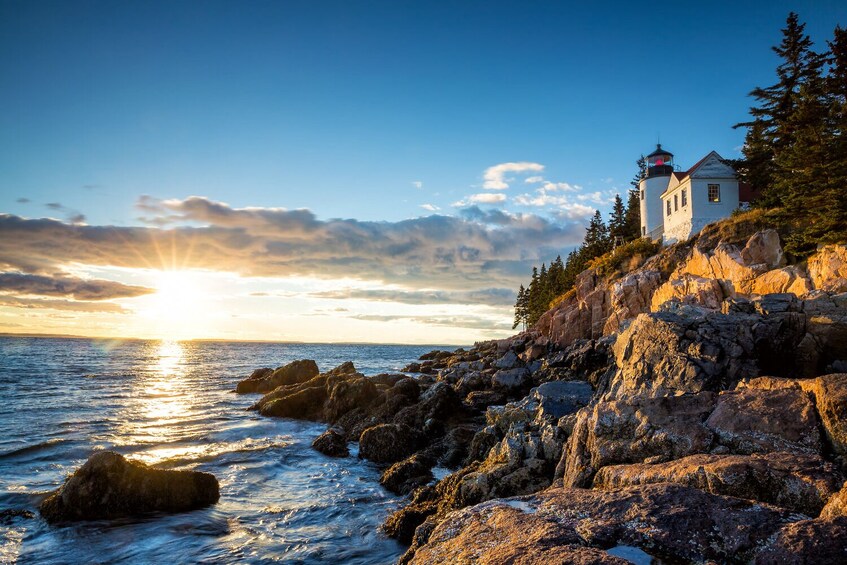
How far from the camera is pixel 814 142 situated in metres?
26.0

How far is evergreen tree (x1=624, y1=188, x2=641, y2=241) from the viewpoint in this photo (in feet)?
202

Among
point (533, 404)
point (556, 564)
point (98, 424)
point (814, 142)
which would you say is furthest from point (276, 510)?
point (814, 142)

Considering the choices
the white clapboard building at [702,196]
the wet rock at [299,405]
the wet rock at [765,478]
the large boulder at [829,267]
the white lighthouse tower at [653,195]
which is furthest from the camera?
the white lighthouse tower at [653,195]

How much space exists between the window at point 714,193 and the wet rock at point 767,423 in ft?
121

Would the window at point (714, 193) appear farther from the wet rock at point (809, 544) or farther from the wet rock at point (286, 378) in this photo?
the wet rock at point (809, 544)

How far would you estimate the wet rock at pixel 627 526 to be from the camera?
4926mm

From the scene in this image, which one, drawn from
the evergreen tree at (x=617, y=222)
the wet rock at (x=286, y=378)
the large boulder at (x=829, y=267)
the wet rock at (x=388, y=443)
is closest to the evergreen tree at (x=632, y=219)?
the evergreen tree at (x=617, y=222)

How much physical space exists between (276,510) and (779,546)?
11572mm

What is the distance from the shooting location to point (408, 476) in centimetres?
1441

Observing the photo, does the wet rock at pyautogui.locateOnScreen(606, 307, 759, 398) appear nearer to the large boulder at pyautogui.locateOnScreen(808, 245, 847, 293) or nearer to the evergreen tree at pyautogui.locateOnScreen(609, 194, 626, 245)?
the large boulder at pyautogui.locateOnScreen(808, 245, 847, 293)

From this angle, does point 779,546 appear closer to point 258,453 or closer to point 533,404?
point 533,404

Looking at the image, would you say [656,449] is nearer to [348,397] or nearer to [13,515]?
[13,515]

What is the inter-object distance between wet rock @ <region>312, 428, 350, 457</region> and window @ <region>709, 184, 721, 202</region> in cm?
3615

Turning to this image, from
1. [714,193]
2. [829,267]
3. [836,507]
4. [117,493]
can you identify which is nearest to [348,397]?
[117,493]
